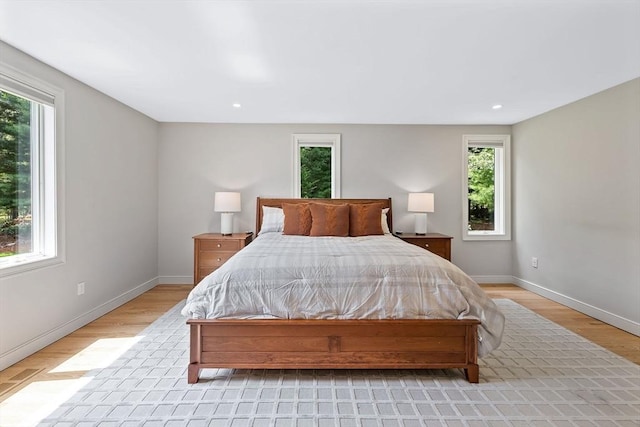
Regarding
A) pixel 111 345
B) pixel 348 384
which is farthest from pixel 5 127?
pixel 348 384

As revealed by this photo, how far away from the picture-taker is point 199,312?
6.89ft

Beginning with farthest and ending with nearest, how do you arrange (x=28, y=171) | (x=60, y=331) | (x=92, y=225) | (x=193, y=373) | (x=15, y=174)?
(x=92, y=225) → (x=60, y=331) → (x=28, y=171) → (x=15, y=174) → (x=193, y=373)

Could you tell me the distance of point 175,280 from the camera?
15.2 feet

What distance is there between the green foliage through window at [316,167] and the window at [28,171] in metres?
2.81

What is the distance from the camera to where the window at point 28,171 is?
245cm

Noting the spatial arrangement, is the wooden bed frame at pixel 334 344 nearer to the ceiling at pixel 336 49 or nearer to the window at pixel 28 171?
the window at pixel 28 171

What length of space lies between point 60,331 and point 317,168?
3.41m

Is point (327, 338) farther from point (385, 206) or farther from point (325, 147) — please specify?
point (325, 147)

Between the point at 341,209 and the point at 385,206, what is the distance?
916 mm

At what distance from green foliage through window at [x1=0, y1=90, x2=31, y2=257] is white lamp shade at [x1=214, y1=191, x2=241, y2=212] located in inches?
75.7

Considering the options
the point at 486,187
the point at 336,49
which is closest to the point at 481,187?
the point at 486,187

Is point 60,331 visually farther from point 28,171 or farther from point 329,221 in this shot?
point 329,221

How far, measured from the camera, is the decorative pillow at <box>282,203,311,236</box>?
388 centimetres

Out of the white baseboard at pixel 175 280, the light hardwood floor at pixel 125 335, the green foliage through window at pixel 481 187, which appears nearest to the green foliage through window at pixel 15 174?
the light hardwood floor at pixel 125 335
